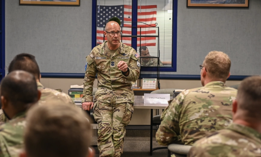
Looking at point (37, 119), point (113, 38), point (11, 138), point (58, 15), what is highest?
point (58, 15)

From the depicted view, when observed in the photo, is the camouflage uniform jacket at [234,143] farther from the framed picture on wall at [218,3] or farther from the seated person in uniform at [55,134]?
the framed picture on wall at [218,3]

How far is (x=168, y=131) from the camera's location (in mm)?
2090

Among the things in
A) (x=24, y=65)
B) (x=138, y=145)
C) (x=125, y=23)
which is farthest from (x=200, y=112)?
(x=125, y=23)

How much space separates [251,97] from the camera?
47.7 inches

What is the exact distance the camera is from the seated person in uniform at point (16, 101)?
132cm

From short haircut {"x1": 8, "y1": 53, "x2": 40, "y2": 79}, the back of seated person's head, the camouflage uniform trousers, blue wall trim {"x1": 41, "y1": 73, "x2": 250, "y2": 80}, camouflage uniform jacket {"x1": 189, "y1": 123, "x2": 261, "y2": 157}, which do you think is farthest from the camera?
blue wall trim {"x1": 41, "y1": 73, "x2": 250, "y2": 80}

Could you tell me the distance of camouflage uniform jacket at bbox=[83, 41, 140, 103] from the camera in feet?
10.9

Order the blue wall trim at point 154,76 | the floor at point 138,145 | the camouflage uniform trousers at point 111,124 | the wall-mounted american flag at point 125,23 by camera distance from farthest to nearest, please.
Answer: the wall-mounted american flag at point 125,23, the blue wall trim at point 154,76, the floor at point 138,145, the camouflage uniform trousers at point 111,124

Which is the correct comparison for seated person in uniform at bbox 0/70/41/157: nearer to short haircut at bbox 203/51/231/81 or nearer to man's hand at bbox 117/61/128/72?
short haircut at bbox 203/51/231/81

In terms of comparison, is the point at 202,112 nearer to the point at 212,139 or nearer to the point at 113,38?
the point at 212,139

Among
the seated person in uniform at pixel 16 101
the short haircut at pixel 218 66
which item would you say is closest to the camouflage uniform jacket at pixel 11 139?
the seated person in uniform at pixel 16 101

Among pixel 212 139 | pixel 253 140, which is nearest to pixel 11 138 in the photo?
pixel 212 139

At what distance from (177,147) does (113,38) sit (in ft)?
5.85

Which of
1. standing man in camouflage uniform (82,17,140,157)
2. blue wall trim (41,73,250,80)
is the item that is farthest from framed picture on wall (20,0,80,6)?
standing man in camouflage uniform (82,17,140,157)
